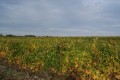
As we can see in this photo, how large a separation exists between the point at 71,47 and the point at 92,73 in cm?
161

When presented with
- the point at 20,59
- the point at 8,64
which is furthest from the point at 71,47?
the point at 8,64

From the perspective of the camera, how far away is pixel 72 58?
590 inches

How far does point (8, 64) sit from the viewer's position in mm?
18781

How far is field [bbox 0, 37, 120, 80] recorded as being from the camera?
Result: 14.2m

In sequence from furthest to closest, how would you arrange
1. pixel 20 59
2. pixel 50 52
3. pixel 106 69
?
1. pixel 20 59
2. pixel 50 52
3. pixel 106 69

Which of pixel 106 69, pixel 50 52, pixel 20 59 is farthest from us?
pixel 20 59

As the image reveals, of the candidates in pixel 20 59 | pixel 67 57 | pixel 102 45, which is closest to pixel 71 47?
pixel 67 57

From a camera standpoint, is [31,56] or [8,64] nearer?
[31,56]

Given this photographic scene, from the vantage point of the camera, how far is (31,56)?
55.2ft

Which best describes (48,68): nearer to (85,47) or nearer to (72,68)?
(72,68)

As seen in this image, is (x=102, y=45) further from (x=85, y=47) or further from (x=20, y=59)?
(x=20, y=59)

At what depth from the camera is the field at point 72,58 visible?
14.2 metres

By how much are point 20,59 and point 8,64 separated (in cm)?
134

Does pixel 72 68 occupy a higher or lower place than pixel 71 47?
lower
